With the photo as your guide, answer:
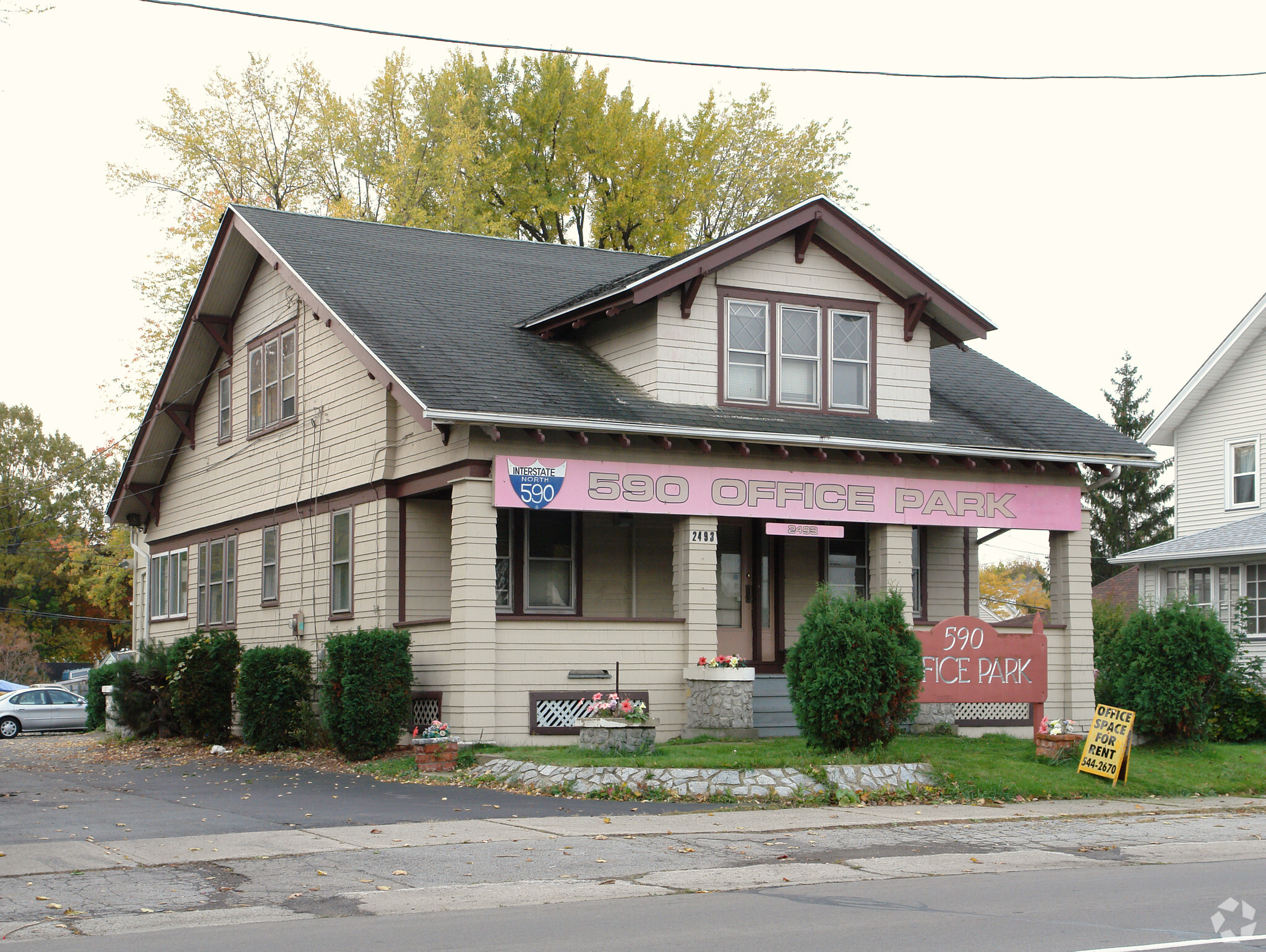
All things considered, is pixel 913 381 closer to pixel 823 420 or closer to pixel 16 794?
pixel 823 420

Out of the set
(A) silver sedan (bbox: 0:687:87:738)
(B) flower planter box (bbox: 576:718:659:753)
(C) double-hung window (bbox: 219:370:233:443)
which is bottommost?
(A) silver sedan (bbox: 0:687:87:738)

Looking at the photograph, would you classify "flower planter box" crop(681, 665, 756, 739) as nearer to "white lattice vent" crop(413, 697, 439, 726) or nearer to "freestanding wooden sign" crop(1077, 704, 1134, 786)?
"white lattice vent" crop(413, 697, 439, 726)

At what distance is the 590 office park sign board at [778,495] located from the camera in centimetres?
1786

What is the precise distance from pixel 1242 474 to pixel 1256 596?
393 centimetres

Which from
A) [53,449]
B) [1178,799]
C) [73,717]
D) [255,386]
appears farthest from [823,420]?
[53,449]

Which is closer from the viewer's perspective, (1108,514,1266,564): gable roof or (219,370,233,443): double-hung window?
(219,370,233,443): double-hung window

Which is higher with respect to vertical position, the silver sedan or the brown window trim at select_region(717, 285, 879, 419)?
the brown window trim at select_region(717, 285, 879, 419)

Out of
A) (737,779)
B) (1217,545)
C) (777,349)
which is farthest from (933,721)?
(1217,545)

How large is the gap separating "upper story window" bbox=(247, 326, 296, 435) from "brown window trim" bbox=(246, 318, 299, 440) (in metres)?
0.01

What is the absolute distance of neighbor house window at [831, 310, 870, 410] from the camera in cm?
2061

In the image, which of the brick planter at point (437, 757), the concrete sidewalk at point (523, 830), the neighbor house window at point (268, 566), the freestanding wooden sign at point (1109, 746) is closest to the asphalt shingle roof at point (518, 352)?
the brick planter at point (437, 757)

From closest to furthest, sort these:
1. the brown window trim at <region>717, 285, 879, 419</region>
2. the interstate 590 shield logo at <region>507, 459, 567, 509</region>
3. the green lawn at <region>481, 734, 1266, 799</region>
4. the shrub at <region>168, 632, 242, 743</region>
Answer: the green lawn at <region>481, 734, 1266, 799</region> → the interstate 590 shield logo at <region>507, 459, 567, 509</region> → the brown window trim at <region>717, 285, 879, 419</region> → the shrub at <region>168, 632, 242, 743</region>

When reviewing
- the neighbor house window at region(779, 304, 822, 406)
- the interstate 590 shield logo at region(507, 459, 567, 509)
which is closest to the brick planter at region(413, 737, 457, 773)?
the interstate 590 shield logo at region(507, 459, 567, 509)

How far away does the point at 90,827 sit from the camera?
12.7 metres
